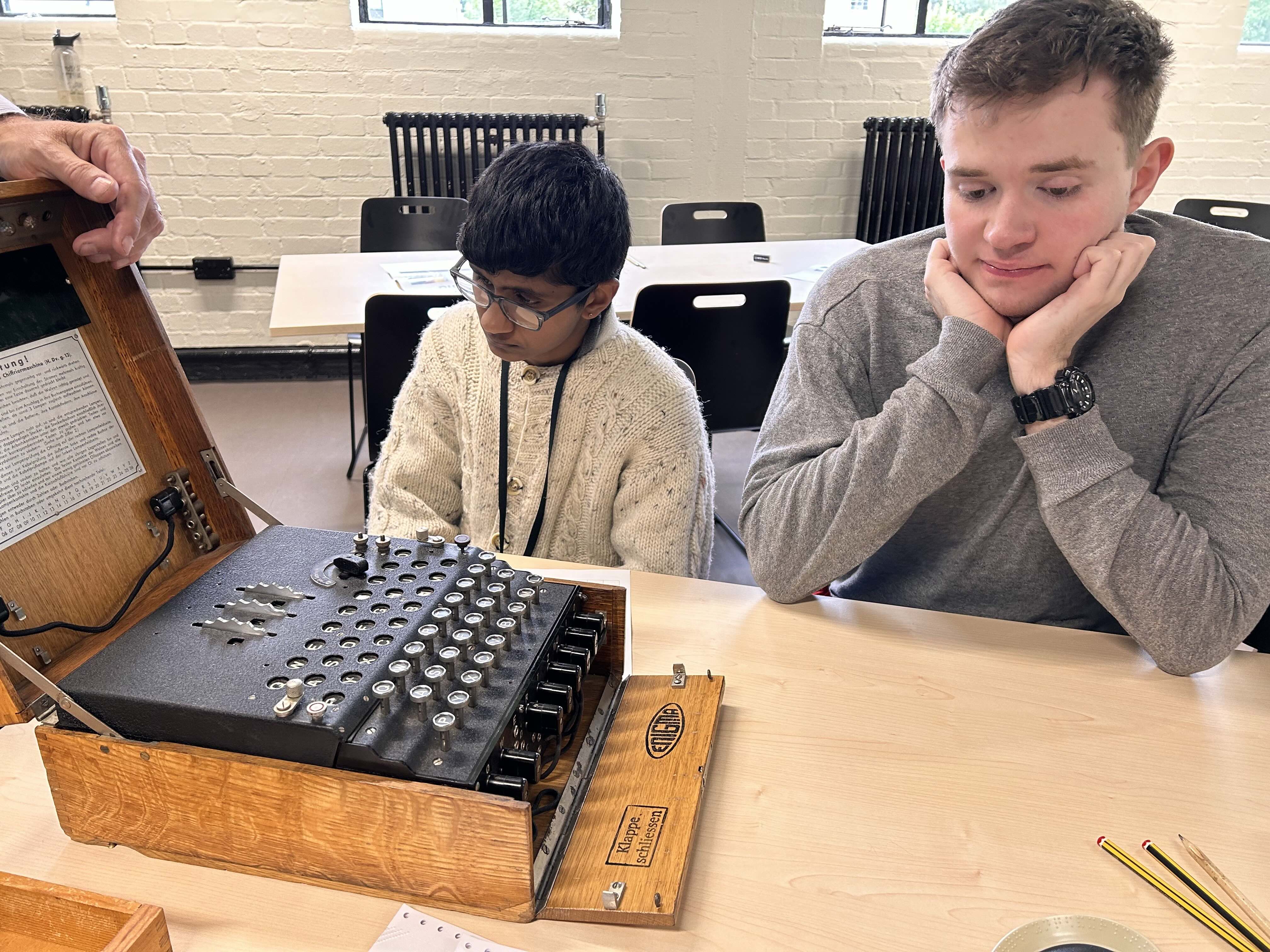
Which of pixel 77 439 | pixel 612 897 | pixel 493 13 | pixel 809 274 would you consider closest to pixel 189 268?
pixel 493 13

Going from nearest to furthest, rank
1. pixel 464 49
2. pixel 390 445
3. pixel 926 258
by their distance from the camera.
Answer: pixel 926 258 → pixel 390 445 → pixel 464 49

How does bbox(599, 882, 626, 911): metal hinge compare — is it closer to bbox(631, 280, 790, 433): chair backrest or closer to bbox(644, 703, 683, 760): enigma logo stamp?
bbox(644, 703, 683, 760): enigma logo stamp

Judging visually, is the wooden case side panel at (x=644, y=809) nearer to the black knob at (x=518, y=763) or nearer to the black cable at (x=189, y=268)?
the black knob at (x=518, y=763)

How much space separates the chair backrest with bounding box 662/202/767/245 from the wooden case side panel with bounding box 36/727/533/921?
3029 mm

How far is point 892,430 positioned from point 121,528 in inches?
32.4

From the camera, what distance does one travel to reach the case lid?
0.79 m

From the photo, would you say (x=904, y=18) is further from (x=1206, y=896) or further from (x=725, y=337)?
(x=1206, y=896)

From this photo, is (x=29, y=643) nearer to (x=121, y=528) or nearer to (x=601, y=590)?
(x=121, y=528)

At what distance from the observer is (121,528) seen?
2.90ft

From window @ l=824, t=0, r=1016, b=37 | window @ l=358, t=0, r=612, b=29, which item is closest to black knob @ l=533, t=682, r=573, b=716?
window @ l=358, t=0, r=612, b=29

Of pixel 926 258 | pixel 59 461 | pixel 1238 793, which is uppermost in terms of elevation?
pixel 926 258

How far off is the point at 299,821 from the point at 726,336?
1.86 m

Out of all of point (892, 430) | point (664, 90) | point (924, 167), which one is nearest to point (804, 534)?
point (892, 430)

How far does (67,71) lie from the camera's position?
389cm
